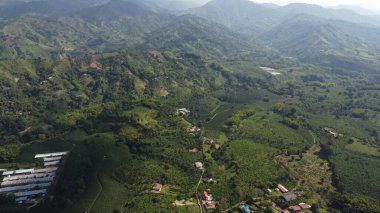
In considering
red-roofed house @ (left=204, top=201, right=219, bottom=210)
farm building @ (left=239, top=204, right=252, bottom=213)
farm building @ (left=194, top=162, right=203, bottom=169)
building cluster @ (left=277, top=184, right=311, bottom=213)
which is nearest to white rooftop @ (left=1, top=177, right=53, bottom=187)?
farm building @ (left=194, top=162, right=203, bottom=169)

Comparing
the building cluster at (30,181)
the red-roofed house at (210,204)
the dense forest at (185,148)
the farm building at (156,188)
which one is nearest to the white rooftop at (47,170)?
the building cluster at (30,181)

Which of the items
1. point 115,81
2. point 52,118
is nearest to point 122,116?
point 52,118

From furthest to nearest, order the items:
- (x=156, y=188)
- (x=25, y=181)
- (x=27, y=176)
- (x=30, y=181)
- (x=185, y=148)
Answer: (x=185, y=148) → (x=27, y=176) → (x=30, y=181) → (x=25, y=181) → (x=156, y=188)

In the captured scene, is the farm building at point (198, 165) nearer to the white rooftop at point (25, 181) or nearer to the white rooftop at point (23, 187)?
the white rooftop at point (25, 181)

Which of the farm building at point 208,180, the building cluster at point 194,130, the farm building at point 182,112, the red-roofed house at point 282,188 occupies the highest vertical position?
the red-roofed house at point 282,188

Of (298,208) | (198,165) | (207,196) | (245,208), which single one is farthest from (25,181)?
(298,208)

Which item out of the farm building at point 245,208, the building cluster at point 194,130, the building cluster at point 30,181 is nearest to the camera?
the farm building at point 245,208

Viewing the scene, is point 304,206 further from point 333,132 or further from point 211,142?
point 333,132

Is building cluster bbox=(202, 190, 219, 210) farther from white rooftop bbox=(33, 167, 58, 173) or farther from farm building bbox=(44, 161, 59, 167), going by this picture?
farm building bbox=(44, 161, 59, 167)
